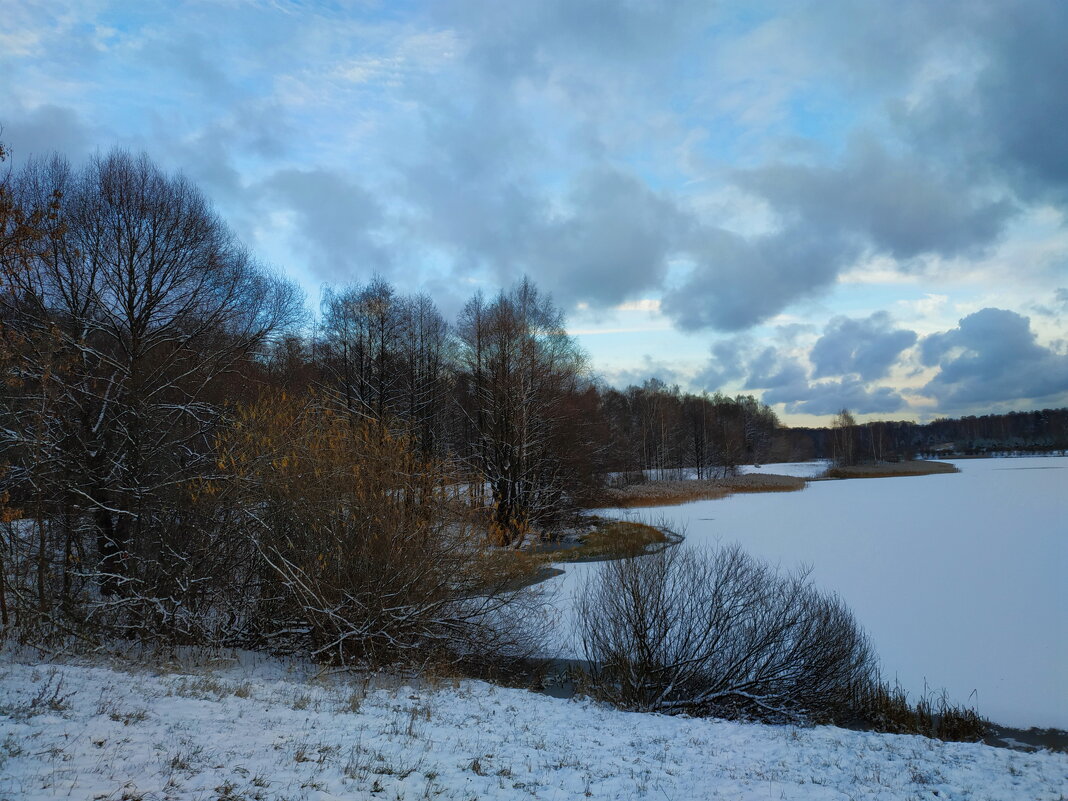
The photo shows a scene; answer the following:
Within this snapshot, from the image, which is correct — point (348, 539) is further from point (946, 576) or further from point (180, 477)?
point (946, 576)

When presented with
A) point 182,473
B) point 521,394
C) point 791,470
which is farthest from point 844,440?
point 182,473

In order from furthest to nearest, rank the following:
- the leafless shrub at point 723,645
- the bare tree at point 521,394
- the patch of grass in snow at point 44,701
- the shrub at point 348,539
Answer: the bare tree at point 521,394
the shrub at point 348,539
the leafless shrub at point 723,645
the patch of grass in snow at point 44,701

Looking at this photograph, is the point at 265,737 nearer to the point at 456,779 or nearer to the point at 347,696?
the point at 456,779

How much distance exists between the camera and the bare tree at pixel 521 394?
25.7 m

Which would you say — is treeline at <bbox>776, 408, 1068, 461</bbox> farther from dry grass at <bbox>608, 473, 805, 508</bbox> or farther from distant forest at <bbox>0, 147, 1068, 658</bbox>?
distant forest at <bbox>0, 147, 1068, 658</bbox>

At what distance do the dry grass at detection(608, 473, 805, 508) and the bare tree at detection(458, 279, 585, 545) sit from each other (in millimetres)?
8147

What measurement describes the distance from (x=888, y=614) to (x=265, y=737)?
526 inches

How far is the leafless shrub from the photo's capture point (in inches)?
417

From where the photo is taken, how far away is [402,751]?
5961 mm

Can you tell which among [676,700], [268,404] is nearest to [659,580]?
[676,700]

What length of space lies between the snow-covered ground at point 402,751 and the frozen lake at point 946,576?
3.19 metres

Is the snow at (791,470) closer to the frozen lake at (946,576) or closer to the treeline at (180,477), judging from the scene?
the frozen lake at (946,576)

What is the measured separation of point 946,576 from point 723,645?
10.5 meters

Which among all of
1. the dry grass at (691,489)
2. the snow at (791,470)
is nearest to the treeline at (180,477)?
the dry grass at (691,489)
